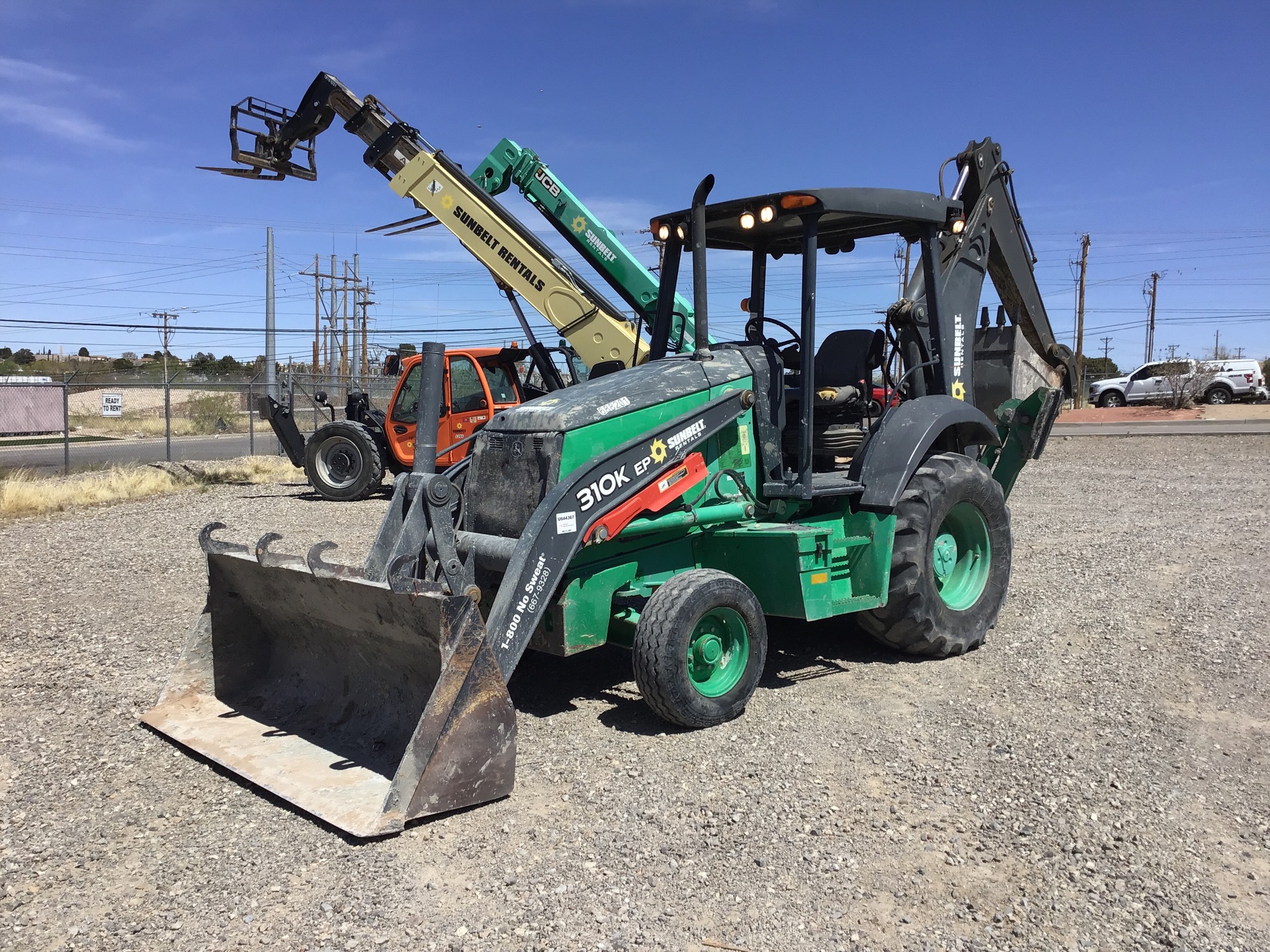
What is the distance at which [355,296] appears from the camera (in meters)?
47.2

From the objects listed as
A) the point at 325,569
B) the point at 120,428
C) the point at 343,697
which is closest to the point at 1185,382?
the point at 343,697

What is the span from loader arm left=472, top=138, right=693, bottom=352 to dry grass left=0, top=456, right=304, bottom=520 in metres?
7.69

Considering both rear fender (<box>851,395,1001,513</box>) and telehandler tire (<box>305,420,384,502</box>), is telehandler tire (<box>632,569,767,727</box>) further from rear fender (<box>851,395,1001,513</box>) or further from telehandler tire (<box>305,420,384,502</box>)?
telehandler tire (<box>305,420,384,502</box>)

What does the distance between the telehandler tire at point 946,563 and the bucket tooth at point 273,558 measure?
10.8 ft

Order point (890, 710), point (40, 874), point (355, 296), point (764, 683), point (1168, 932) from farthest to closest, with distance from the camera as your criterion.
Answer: point (355, 296), point (764, 683), point (890, 710), point (40, 874), point (1168, 932)

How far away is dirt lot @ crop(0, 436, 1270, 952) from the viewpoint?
10.2 feet

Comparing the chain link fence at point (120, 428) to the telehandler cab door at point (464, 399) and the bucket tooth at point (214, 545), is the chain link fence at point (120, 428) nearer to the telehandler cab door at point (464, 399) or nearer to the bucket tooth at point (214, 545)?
the telehandler cab door at point (464, 399)

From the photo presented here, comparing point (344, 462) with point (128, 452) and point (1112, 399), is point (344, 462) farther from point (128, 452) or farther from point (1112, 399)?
point (1112, 399)

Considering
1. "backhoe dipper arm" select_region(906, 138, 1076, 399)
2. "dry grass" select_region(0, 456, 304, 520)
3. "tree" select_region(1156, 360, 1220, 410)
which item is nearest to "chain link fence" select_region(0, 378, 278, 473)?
"dry grass" select_region(0, 456, 304, 520)

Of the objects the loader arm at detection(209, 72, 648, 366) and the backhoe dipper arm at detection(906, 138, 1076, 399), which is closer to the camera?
the backhoe dipper arm at detection(906, 138, 1076, 399)

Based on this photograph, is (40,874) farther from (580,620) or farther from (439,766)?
(580,620)

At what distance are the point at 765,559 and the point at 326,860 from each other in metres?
2.68

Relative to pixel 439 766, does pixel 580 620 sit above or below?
above

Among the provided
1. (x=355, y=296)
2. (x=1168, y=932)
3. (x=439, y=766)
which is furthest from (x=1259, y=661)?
(x=355, y=296)
